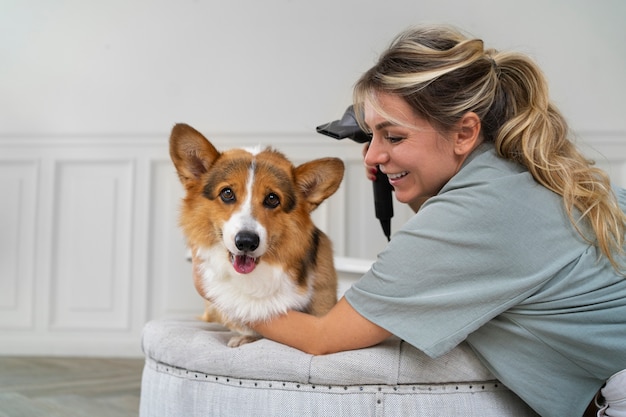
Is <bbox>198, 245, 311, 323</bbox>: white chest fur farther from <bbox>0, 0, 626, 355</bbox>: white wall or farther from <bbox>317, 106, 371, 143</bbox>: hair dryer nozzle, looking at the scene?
<bbox>0, 0, 626, 355</bbox>: white wall

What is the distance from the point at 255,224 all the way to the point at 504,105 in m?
0.66

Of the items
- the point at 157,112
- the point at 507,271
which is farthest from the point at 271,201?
the point at 157,112

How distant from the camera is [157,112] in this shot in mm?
3807

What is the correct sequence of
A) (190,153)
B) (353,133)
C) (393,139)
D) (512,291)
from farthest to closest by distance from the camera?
1. (353,133)
2. (190,153)
3. (393,139)
4. (512,291)

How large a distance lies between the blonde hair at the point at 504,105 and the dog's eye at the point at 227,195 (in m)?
0.40

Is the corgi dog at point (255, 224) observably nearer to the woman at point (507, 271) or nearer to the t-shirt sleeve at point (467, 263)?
the woman at point (507, 271)

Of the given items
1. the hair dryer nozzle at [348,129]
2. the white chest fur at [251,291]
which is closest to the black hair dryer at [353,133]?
the hair dryer nozzle at [348,129]

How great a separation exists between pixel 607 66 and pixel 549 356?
2958 mm

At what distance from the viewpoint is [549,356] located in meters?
1.28

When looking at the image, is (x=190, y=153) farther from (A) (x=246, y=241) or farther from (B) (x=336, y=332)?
(B) (x=336, y=332)

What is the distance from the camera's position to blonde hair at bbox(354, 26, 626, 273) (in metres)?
1.29

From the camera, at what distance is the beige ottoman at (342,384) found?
4.23 ft

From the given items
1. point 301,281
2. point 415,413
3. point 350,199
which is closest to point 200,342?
point 301,281

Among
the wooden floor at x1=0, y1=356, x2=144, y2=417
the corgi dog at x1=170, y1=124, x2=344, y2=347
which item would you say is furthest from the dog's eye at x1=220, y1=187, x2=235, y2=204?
the wooden floor at x1=0, y1=356, x2=144, y2=417
